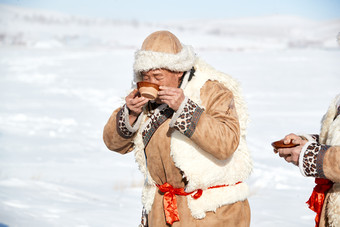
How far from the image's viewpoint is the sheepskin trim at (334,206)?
2.30 meters

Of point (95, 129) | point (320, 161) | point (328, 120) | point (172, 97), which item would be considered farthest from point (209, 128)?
point (95, 129)

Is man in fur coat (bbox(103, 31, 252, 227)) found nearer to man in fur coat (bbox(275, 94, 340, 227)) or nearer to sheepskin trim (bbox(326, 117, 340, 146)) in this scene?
man in fur coat (bbox(275, 94, 340, 227))

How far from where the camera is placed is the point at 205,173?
2.50 m

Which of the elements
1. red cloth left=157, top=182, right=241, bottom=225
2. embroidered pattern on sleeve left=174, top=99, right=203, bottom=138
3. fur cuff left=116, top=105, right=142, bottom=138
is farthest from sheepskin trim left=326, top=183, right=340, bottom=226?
fur cuff left=116, top=105, right=142, bottom=138

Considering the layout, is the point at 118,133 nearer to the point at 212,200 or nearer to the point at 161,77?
the point at 161,77

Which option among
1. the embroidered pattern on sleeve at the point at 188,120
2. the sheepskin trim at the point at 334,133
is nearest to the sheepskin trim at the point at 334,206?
the sheepskin trim at the point at 334,133

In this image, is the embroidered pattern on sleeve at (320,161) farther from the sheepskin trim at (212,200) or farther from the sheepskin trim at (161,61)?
the sheepskin trim at (161,61)

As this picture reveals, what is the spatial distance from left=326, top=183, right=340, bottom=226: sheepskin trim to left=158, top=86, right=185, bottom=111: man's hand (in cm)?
94

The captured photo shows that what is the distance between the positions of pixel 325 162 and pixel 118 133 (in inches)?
47.0

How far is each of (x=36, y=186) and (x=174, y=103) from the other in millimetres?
3934

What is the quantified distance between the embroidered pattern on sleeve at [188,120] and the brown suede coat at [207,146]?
0.02 m

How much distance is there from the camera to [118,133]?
2.72m

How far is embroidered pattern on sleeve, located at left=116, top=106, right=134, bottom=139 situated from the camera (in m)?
2.66

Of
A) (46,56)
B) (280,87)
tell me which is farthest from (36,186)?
(46,56)
